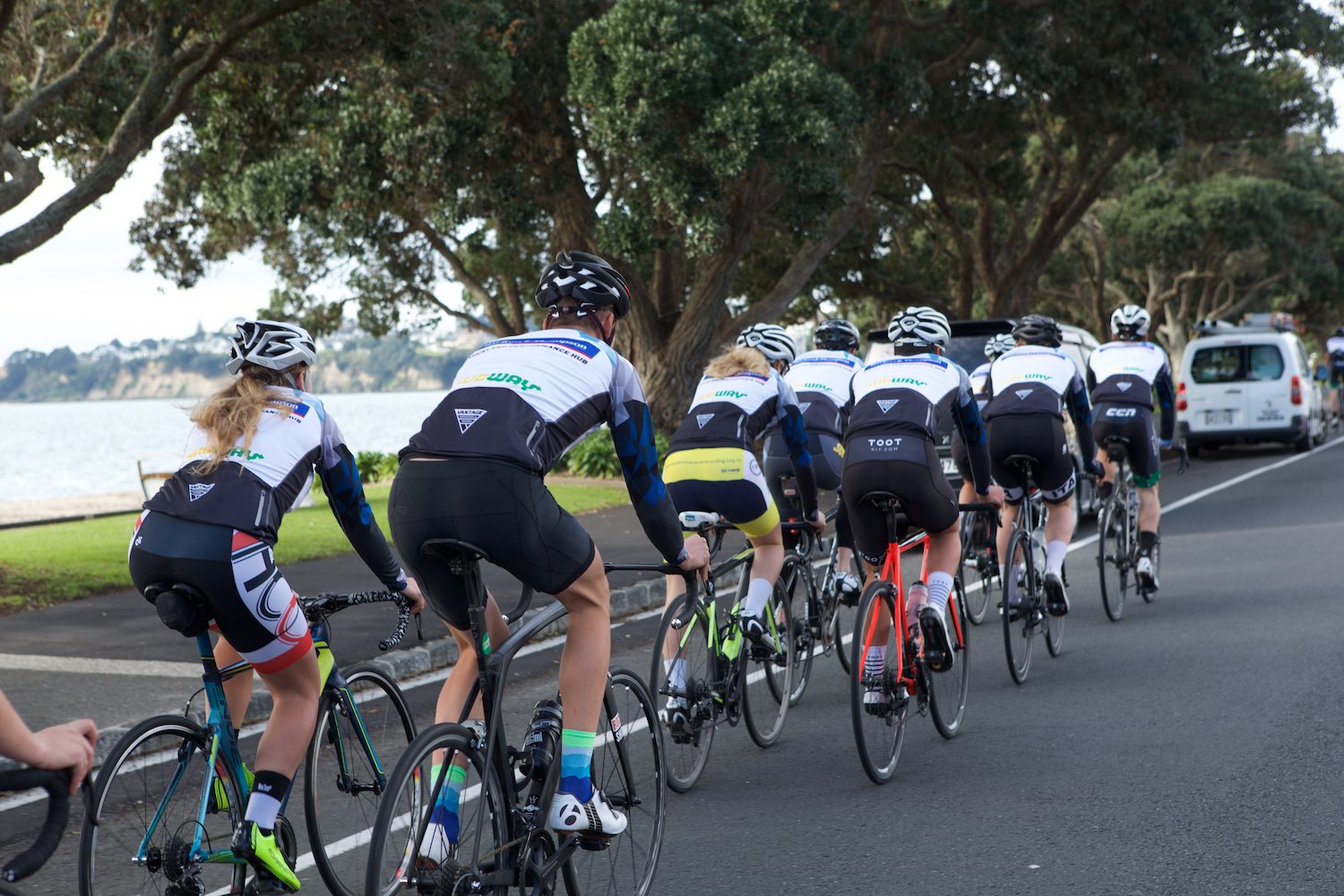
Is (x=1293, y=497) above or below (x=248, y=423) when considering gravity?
below

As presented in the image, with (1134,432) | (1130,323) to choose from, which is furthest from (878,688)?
(1130,323)

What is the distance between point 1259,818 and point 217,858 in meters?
3.63

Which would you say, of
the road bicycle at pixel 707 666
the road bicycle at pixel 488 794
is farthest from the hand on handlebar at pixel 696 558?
the road bicycle at pixel 707 666

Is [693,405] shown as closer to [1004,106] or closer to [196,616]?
[196,616]

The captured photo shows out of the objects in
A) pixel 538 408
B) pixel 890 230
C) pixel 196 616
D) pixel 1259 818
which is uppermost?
pixel 890 230

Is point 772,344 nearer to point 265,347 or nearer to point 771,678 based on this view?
point 771,678

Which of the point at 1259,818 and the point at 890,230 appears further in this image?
the point at 890,230

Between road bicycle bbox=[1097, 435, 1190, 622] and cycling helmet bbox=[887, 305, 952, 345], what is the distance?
3.32 metres

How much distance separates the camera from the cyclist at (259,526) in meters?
3.89

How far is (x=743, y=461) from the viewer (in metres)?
6.27

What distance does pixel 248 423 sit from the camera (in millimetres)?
4016

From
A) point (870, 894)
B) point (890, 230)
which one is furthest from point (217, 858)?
point (890, 230)

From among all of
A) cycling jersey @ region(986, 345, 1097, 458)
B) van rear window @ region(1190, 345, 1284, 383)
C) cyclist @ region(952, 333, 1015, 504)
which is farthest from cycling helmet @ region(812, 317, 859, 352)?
van rear window @ region(1190, 345, 1284, 383)

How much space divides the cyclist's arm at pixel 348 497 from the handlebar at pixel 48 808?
1.74 metres
